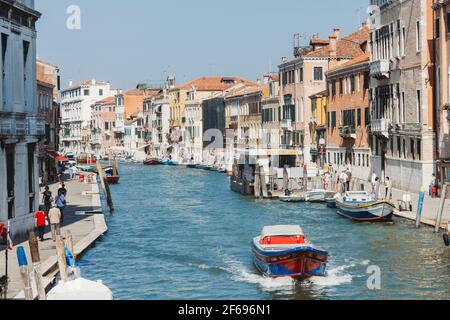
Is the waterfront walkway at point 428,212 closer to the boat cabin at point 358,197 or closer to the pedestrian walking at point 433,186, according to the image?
the pedestrian walking at point 433,186

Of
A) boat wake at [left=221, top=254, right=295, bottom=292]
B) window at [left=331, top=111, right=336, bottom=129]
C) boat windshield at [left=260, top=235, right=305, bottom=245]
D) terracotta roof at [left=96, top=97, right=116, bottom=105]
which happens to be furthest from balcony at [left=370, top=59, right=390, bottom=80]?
terracotta roof at [left=96, top=97, right=116, bottom=105]

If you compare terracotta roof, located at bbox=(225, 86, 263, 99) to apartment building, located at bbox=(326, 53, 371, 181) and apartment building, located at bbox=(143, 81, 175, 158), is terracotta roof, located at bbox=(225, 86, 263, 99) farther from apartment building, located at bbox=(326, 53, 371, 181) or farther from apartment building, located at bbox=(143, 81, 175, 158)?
apartment building, located at bbox=(326, 53, 371, 181)

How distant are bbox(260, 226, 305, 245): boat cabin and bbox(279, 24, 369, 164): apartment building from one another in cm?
3761

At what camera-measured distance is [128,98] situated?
145m

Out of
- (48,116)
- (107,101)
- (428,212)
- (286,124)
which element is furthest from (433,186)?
(107,101)

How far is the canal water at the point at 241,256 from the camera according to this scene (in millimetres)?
20422

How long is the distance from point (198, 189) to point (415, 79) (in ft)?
70.1

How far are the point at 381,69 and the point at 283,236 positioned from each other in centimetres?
2403

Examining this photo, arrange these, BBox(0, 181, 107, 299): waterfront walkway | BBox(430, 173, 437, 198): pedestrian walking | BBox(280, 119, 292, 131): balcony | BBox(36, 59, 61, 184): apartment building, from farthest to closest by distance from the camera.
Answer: BBox(280, 119, 292, 131): balcony, BBox(36, 59, 61, 184): apartment building, BBox(430, 173, 437, 198): pedestrian walking, BBox(0, 181, 107, 299): waterfront walkway

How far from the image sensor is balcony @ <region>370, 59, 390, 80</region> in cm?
4516

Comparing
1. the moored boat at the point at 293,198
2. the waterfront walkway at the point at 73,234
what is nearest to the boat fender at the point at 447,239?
the waterfront walkway at the point at 73,234

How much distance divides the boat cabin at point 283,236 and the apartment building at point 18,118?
20.0 feet

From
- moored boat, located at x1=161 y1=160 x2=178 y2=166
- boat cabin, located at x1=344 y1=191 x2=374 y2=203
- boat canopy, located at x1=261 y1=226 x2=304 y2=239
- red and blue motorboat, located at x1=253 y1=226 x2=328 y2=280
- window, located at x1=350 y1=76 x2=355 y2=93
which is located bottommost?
red and blue motorboat, located at x1=253 y1=226 x2=328 y2=280

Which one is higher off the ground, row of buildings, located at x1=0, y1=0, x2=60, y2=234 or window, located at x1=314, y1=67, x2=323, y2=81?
window, located at x1=314, y1=67, x2=323, y2=81
